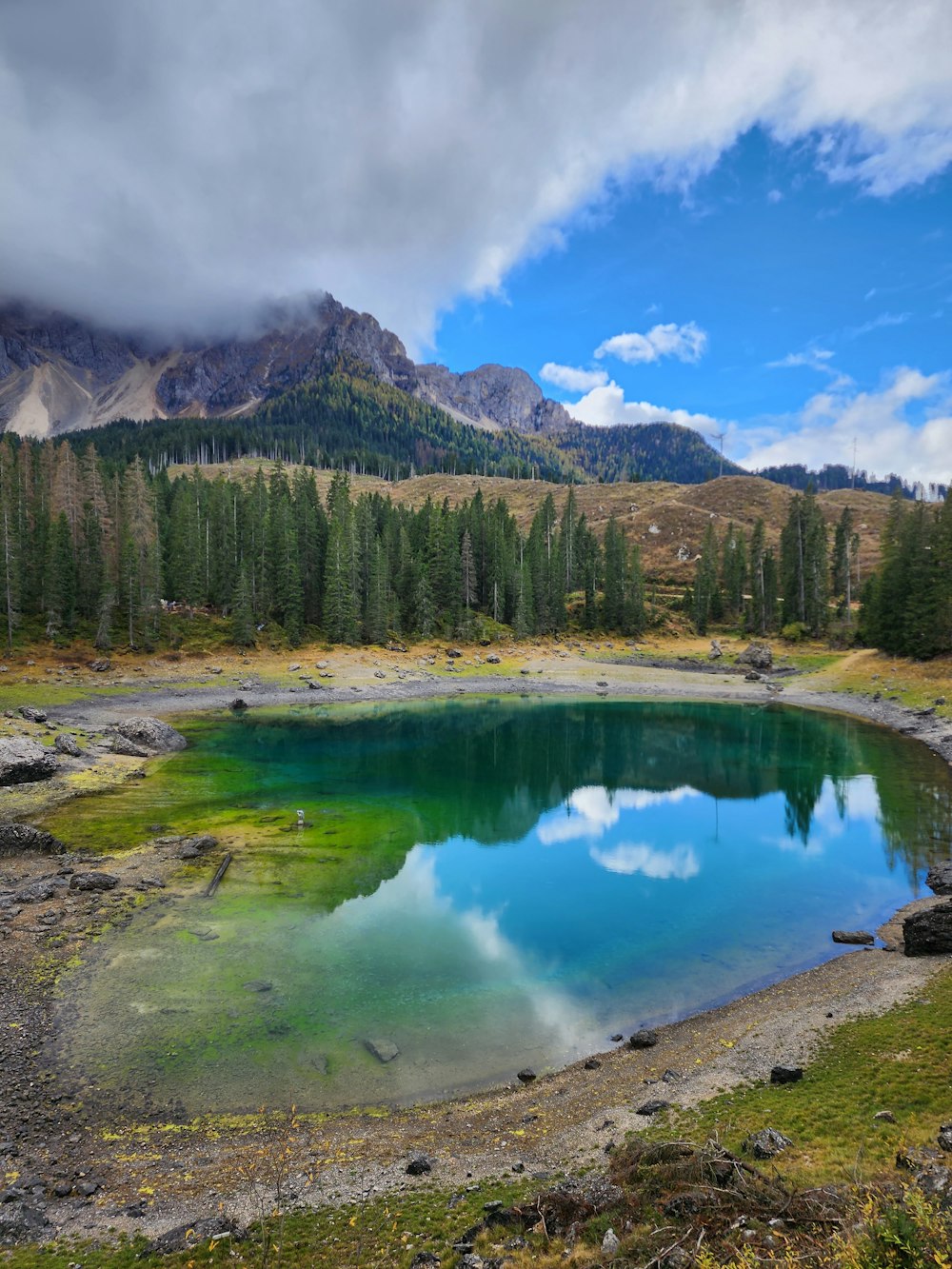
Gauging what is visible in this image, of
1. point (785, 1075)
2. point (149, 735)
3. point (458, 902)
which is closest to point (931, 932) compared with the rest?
point (785, 1075)

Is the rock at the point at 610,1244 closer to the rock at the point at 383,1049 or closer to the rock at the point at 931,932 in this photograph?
the rock at the point at 383,1049

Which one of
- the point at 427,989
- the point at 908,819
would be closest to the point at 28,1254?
the point at 427,989

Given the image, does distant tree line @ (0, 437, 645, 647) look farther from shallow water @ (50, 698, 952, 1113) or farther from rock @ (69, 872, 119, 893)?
rock @ (69, 872, 119, 893)

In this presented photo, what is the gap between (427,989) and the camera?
1820 centimetres

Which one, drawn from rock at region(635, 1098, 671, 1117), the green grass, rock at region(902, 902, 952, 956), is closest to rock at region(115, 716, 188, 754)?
rock at region(635, 1098, 671, 1117)

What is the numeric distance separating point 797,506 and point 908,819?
9399cm

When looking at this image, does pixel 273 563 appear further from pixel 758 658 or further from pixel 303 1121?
pixel 303 1121

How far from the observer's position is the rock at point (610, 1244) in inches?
295

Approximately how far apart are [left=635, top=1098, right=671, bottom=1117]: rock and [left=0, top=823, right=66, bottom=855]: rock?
24.3 metres

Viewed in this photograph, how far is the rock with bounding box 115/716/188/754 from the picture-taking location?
43.7 meters

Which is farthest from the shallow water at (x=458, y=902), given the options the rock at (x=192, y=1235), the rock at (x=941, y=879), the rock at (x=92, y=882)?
the rock at (x=192, y=1235)

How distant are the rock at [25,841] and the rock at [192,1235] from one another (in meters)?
20.7

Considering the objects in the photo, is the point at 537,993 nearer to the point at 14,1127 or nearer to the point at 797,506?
the point at 14,1127

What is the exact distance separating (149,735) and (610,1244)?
44398 millimetres
